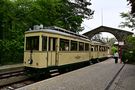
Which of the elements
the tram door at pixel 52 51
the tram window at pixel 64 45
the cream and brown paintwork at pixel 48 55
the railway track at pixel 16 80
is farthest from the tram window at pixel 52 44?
the railway track at pixel 16 80

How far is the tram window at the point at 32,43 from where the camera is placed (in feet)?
51.7

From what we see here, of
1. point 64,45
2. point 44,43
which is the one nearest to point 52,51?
point 44,43

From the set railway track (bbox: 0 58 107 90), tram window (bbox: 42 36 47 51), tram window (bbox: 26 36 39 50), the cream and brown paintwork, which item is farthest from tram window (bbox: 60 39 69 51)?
tram window (bbox: 26 36 39 50)

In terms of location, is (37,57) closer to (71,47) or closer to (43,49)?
(43,49)

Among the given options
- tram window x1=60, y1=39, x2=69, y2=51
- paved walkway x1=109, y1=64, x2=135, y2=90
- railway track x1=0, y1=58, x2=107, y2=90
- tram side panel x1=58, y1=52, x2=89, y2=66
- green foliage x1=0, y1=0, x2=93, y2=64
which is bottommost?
railway track x1=0, y1=58, x2=107, y2=90

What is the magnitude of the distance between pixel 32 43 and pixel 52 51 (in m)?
1.34

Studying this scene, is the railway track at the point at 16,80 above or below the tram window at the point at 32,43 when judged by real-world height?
below

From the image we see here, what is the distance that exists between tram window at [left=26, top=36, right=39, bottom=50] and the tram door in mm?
787

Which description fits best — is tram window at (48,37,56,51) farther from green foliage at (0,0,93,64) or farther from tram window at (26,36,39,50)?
green foliage at (0,0,93,64)

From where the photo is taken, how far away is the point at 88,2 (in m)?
47.5

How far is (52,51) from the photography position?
16.1m

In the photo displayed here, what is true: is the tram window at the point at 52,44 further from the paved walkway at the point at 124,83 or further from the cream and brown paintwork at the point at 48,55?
the paved walkway at the point at 124,83

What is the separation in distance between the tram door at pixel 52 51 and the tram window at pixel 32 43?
787mm

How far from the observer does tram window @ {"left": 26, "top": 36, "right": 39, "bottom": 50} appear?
1575 cm
